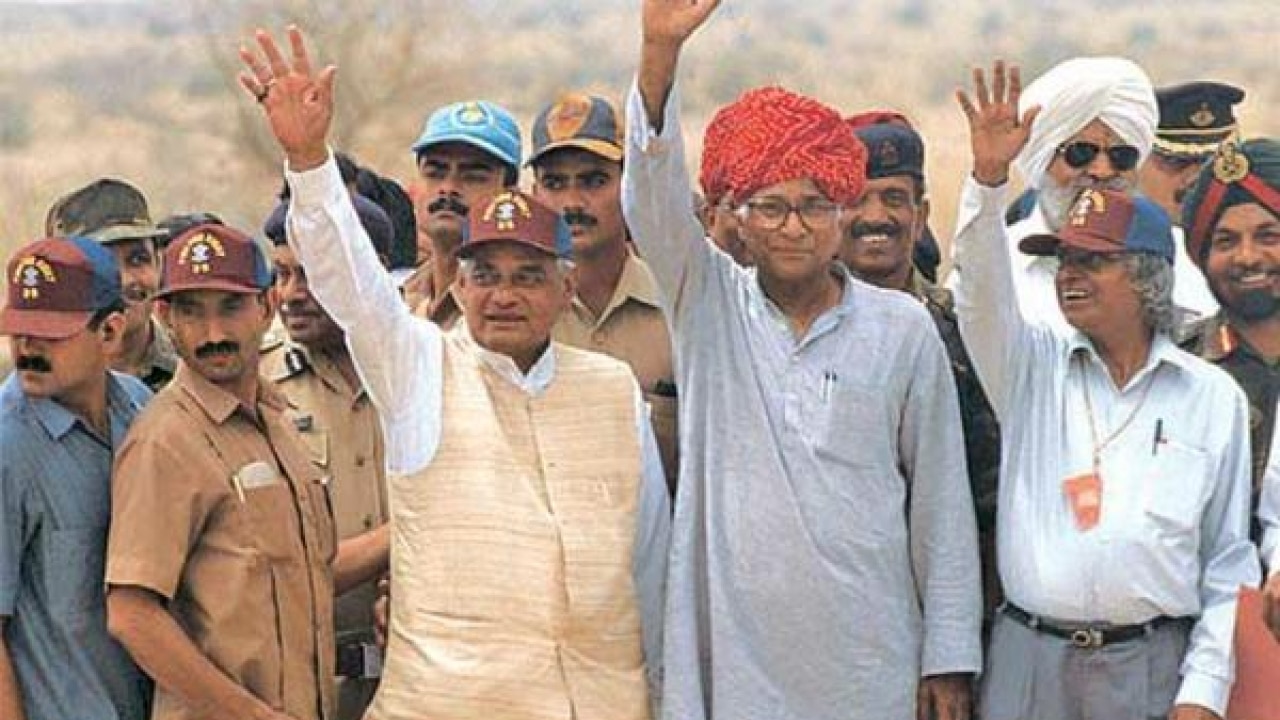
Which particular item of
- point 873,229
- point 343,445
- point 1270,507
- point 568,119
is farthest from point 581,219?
point 1270,507

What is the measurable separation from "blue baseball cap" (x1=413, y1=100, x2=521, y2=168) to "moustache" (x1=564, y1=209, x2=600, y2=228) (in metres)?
0.45

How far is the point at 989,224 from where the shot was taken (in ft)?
18.3

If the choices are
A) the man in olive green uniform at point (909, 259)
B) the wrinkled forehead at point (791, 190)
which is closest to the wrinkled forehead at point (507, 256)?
the wrinkled forehead at point (791, 190)

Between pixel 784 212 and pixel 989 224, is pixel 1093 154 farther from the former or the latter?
pixel 784 212

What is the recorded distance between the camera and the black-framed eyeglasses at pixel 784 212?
558 centimetres

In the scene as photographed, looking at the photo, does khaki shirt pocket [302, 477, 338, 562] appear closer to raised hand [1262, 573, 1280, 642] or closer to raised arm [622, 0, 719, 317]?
raised arm [622, 0, 719, 317]

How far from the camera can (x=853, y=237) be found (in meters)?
6.60

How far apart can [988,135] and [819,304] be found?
1.81 ft

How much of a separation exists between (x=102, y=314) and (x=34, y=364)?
0.20 m

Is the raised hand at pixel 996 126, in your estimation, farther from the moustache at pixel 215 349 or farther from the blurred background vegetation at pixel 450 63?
the blurred background vegetation at pixel 450 63

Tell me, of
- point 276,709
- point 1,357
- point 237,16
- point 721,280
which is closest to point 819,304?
point 721,280

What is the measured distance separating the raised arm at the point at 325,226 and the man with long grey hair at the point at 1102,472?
4.40ft

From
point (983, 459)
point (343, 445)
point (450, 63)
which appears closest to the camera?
point (983, 459)

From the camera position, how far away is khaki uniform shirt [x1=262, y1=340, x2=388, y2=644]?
20.7 ft
